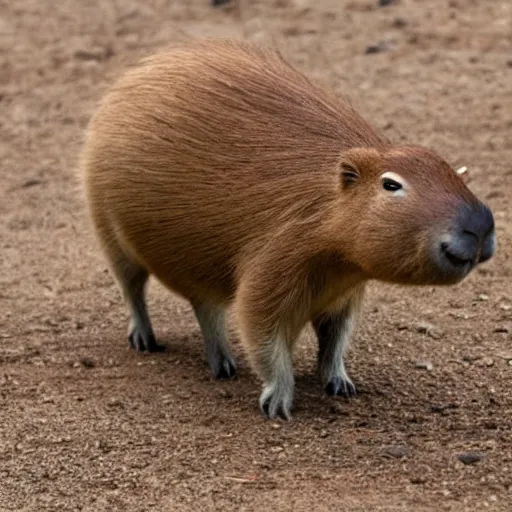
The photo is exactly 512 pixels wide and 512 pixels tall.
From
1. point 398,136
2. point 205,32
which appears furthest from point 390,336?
point 205,32

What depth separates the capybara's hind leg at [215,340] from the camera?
6.52 meters

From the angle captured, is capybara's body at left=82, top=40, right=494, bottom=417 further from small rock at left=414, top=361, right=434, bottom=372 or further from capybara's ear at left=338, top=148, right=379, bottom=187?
small rock at left=414, top=361, right=434, bottom=372

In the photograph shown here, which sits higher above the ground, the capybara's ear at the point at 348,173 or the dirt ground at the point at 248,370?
the capybara's ear at the point at 348,173

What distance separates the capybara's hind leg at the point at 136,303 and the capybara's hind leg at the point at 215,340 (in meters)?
0.40

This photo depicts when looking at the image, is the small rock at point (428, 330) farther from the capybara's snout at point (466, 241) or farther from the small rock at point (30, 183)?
the small rock at point (30, 183)

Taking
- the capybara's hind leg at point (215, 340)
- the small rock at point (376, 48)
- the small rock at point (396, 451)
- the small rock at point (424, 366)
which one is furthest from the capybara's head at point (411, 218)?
the small rock at point (376, 48)

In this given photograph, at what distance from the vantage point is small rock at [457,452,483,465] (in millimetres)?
5379

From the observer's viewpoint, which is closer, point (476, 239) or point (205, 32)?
point (476, 239)

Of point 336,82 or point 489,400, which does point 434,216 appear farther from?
point 336,82

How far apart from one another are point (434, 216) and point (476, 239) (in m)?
0.18

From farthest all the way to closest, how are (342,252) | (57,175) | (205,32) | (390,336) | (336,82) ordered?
(205,32) → (336,82) → (57,175) → (390,336) → (342,252)

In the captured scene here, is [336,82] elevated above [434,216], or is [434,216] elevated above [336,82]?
[434,216]

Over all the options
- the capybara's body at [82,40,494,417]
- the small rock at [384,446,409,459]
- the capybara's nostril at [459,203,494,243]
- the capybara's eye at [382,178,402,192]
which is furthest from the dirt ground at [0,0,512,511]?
the capybara's eye at [382,178,402,192]

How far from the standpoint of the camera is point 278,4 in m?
12.1
